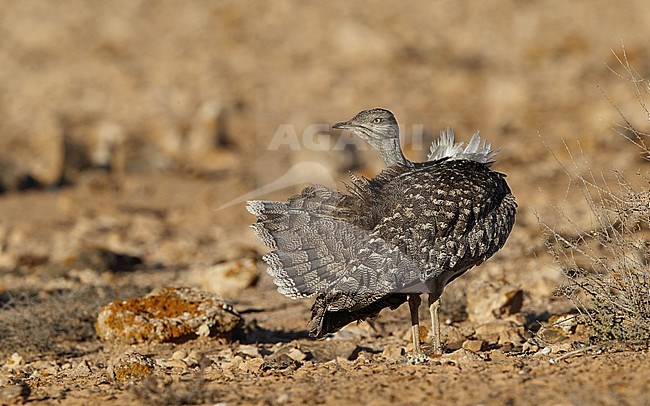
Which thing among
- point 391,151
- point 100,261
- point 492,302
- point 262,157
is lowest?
point 492,302

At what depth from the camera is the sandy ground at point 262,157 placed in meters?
5.13

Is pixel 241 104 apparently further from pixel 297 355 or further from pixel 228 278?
pixel 297 355

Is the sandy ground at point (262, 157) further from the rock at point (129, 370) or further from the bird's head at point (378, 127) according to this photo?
the bird's head at point (378, 127)

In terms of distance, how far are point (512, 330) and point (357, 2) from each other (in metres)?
17.3

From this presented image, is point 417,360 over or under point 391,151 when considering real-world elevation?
under

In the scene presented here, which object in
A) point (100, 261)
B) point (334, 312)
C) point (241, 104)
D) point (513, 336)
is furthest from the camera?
point (241, 104)

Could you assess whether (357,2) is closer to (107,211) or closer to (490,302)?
(107,211)

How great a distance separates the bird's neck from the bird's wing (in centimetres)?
111

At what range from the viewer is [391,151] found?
6.69m

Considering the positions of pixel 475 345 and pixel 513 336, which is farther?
pixel 513 336

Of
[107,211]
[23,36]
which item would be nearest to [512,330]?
[107,211]

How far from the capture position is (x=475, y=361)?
531cm

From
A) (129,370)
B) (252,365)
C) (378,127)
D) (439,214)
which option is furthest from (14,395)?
(378,127)

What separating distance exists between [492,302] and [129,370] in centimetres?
319
